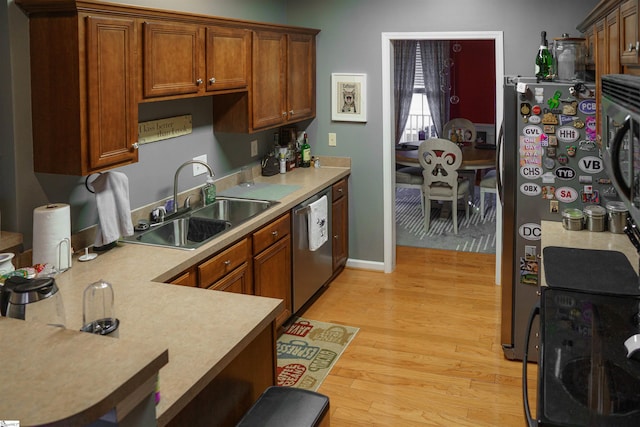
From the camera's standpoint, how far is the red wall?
8.65 meters

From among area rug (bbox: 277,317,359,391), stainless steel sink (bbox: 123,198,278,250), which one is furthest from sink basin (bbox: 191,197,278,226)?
area rug (bbox: 277,317,359,391)

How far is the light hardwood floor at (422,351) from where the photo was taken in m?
3.31

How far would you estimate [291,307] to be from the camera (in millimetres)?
4359

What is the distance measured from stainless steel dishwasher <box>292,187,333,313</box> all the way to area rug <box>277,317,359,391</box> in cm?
19

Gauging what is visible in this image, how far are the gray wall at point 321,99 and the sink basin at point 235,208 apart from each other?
229 mm

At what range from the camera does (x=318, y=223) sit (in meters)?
4.62

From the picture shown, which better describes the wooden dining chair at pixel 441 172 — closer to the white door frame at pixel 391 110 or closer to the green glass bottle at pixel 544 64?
the white door frame at pixel 391 110

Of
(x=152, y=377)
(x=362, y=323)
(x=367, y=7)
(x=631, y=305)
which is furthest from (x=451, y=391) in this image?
(x=367, y=7)

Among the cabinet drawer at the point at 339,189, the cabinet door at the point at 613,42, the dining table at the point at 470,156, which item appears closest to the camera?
the cabinet door at the point at 613,42

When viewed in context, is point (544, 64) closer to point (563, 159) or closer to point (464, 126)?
point (563, 159)

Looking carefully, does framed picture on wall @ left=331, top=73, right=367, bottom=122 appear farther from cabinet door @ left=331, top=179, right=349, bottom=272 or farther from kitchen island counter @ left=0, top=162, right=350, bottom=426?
kitchen island counter @ left=0, top=162, right=350, bottom=426

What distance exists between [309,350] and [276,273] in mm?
530

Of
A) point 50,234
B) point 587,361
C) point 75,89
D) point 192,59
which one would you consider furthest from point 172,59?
point 587,361

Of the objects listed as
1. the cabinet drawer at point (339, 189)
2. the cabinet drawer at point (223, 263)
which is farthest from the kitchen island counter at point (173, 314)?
the cabinet drawer at point (339, 189)
